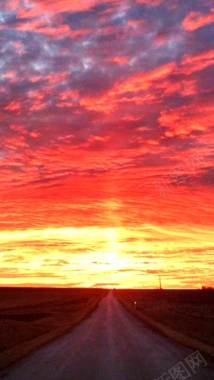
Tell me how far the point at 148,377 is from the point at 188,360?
410 centimetres

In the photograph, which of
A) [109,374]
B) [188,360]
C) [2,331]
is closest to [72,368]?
[109,374]

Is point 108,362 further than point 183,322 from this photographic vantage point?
No

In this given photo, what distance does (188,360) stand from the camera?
16.5 meters

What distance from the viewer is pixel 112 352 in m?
18.8

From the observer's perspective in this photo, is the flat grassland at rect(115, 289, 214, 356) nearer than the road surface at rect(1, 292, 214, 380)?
No

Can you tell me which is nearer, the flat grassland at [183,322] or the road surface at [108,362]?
the road surface at [108,362]

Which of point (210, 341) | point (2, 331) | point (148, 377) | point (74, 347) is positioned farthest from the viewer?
point (2, 331)

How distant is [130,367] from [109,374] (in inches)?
55.9

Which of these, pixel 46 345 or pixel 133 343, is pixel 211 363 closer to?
pixel 133 343

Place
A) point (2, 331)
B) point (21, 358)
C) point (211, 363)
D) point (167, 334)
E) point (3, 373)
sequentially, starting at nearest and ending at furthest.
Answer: point (3, 373), point (211, 363), point (21, 358), point (167, 334), point (2, 331)

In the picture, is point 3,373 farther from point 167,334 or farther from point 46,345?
point 167,334

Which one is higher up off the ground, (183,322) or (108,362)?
(183,322)

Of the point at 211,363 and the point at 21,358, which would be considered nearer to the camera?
the point at 211,363

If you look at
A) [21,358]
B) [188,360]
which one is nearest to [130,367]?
[188,360]
